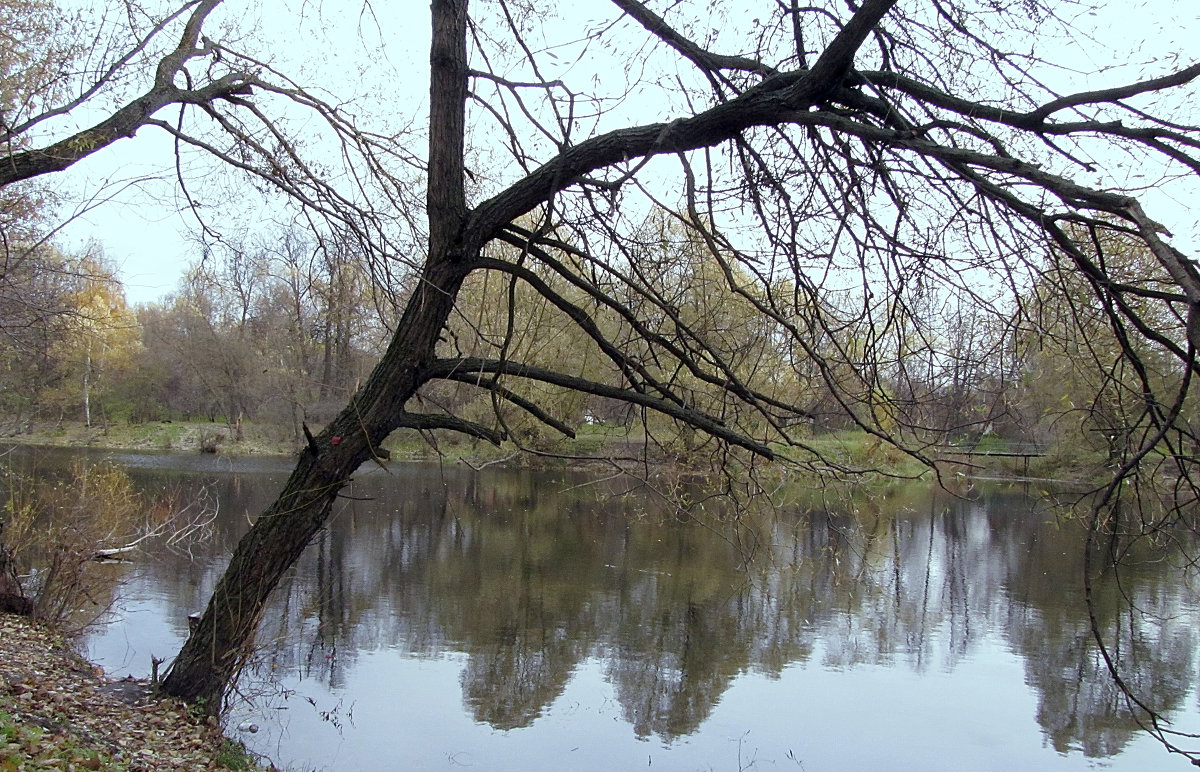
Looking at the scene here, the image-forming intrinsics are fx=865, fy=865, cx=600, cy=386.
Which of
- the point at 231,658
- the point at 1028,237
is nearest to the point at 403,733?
the point at 231,658

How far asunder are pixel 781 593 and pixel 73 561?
29.8ft

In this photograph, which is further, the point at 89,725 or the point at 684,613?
the point at 684,613

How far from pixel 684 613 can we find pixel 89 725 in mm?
7867

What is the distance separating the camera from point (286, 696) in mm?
7879

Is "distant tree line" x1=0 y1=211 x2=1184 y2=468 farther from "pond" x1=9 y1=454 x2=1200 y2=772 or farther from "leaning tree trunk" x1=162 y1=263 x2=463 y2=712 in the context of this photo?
"pond" x1=9 y1=454 x2=1200 y2=772

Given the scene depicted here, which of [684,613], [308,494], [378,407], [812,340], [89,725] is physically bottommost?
[684,613]

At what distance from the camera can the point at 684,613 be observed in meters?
11.5

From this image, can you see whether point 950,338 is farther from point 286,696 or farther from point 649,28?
point 286,696

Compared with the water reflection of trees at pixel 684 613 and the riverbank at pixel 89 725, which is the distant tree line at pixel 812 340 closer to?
the water reflection of trees at pixel 684 613

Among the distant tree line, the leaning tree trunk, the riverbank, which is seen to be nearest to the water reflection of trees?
the distant tree line

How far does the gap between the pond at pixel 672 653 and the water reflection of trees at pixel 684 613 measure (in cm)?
4

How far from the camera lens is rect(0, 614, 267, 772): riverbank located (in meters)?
3.95

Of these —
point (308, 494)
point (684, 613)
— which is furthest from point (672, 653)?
point (308, 494)

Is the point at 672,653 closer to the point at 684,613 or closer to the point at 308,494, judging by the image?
the point at 684,613
